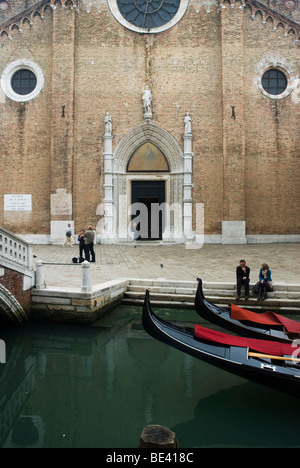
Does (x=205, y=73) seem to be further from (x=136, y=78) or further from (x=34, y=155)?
(x=34, y=155)

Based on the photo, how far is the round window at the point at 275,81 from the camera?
650 inches

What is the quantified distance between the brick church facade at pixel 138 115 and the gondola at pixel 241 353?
38.0 ft

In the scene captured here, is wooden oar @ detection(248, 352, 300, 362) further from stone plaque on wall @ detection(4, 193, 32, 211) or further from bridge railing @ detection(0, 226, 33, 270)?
stone plaque on wall @ detection(4, 193, 32, 211)

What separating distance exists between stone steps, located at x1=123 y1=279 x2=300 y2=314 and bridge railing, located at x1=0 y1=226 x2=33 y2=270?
231 cm

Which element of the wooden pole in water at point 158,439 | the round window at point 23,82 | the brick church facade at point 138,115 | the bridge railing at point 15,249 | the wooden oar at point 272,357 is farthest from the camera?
the round window at point 23,82

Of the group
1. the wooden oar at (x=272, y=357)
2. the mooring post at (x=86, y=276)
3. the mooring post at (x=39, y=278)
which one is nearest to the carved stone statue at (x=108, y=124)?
the mooring post at (x=39, y=278)

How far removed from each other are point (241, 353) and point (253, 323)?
134cm

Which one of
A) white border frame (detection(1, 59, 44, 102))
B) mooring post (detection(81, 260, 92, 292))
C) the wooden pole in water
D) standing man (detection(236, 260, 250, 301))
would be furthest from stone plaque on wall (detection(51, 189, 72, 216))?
the wooden pole in water

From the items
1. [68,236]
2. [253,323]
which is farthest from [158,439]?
[68,236]

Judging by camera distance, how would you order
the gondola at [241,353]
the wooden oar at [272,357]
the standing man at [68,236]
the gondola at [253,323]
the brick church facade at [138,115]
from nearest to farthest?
the gondola at [241,353] < the wooden oar at [272,357] < the gondola at [253,323] < the standing man at [68,236] < the brick church facade at [138,115]

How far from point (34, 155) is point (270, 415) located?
603 inches

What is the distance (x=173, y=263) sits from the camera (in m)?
10.7

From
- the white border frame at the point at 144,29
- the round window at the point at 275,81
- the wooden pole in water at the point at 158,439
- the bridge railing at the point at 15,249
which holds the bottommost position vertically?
the wooden pole in water at the point at 158,439

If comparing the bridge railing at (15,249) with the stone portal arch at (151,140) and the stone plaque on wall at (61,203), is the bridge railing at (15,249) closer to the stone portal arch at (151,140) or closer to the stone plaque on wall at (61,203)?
the stone plaque on wall at (61,203)
